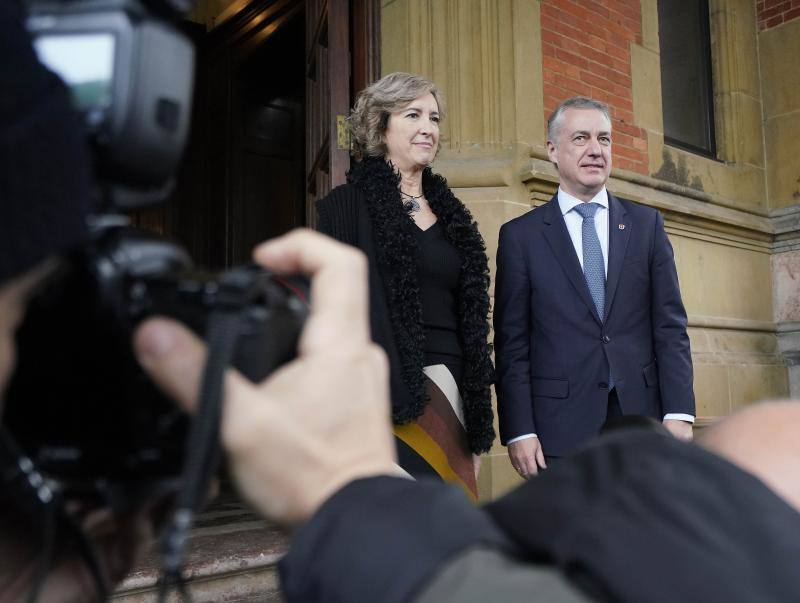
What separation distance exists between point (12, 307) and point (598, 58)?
4.03m

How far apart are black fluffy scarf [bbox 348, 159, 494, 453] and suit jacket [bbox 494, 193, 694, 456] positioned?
0.55 feet

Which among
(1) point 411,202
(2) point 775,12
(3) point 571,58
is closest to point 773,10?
(2) point 775,12

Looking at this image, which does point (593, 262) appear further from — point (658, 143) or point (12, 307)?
point (658, 143)

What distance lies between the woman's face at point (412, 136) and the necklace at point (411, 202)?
0.09m

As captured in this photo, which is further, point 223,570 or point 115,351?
point 223,570

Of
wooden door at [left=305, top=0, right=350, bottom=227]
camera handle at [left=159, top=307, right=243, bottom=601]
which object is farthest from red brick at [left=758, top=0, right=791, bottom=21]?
camera handle at [left=159, top=307, right=243, bottom=601]

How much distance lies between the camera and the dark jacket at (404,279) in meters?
2.06

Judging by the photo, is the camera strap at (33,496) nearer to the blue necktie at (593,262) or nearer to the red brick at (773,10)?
the blue necktie at (593,262)

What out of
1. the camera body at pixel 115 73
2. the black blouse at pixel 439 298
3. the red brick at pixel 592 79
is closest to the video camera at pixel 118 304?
the camera body at pixel 115 73

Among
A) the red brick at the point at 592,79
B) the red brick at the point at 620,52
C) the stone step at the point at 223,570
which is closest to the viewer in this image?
the stone step at the point at 223,570

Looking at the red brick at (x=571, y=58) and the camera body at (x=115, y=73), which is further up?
the red brick at (x=571, y=58)

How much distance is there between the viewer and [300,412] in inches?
17.3

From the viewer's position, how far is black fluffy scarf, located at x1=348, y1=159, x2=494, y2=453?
2.08 m

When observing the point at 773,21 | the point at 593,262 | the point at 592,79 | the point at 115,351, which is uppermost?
the point at 773,21
